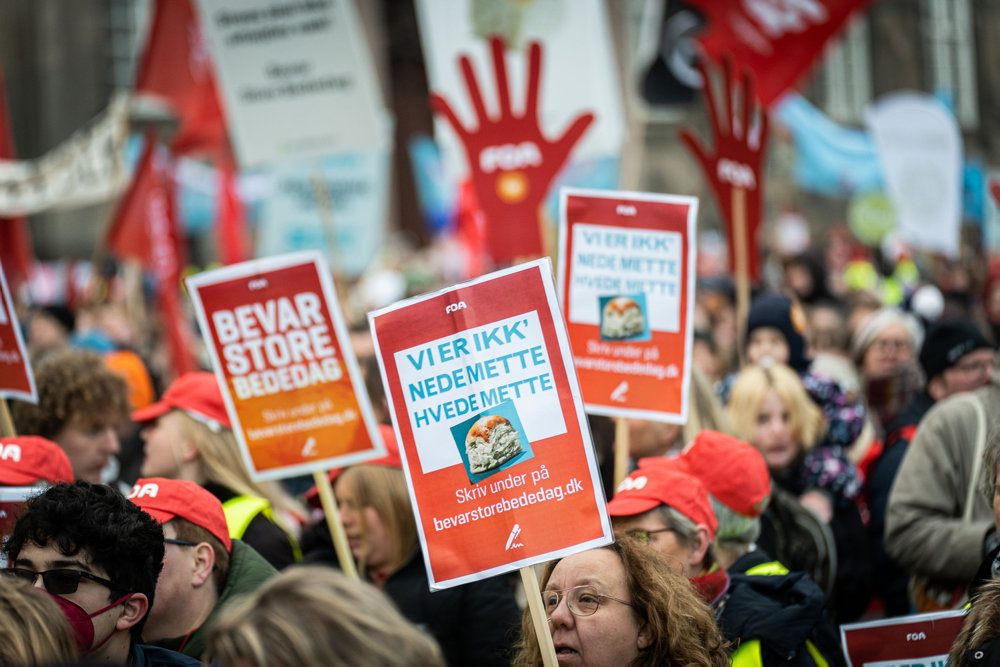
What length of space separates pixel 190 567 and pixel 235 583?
0.51ft

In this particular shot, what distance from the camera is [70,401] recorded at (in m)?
4.57

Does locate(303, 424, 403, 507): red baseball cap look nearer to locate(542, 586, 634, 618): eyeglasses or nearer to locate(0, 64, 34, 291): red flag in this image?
locate(542, 586, 634, 618): eyeglasses

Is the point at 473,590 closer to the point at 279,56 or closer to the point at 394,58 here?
the point at 279,56

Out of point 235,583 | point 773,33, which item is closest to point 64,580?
point 235,583

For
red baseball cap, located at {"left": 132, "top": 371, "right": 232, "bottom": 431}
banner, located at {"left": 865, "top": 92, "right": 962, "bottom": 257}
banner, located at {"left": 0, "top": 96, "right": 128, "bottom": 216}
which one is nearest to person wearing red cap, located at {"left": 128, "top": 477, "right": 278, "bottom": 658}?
red baseball cap, located at {"left": 132, "top": 371, "right": 232, "bottom": 431}

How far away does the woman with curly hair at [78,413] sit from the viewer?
4562mm

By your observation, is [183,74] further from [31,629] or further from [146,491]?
[31,629]

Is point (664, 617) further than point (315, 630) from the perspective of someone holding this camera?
Yes

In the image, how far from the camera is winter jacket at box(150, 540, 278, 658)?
3320 millimetres

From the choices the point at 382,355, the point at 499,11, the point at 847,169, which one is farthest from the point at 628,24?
the point at 382,355

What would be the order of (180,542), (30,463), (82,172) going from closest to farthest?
(180,542), (30,463), (82,172)

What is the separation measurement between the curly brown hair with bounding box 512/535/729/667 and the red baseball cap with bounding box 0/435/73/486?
173 centimetres

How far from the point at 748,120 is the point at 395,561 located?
3.53 metres

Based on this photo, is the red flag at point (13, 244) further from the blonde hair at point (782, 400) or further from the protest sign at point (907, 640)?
the protest sign at point (907, 640)
